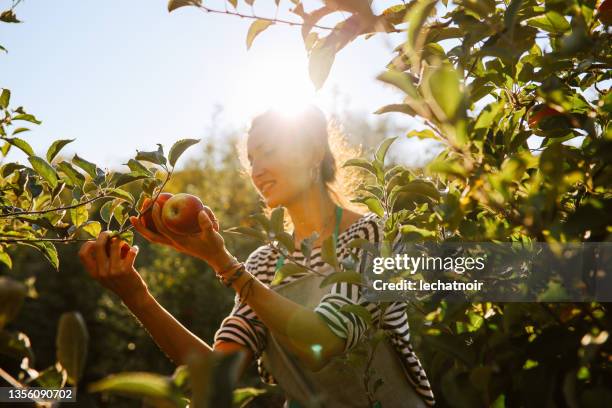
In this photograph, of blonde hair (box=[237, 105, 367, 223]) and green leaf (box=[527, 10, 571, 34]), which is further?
blonde hair (box=[237, 105, 367, 223])

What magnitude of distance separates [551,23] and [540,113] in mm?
179

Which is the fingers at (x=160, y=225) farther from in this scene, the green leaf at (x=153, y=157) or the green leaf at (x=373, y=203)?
the green leaf at (x=373, y=203)

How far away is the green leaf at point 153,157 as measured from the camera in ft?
4.41

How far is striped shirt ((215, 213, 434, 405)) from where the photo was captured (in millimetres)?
1343

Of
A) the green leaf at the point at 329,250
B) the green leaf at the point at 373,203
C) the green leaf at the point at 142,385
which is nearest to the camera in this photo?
the green leaf at the point at 142,385

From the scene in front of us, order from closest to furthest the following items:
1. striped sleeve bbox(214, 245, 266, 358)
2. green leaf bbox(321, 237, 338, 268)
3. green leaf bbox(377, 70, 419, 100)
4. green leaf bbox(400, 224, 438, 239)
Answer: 1. green leaf bbox(377, 70, 419, 100)
2. green leaf bbox(321, 237, 338, 268)
3. green leaf bbox(400, 224, 438, 239)
4. striped sleeve bbox(214, 245, 266, 358)

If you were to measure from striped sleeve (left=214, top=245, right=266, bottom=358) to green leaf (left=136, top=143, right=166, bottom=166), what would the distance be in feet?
2.25

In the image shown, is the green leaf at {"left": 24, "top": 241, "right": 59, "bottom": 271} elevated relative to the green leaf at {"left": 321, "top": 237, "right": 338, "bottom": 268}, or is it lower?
elevated

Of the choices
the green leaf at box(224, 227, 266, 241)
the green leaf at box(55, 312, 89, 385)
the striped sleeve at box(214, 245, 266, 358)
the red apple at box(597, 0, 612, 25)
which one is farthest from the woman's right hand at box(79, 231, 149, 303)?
the red apple at box(597, 0, 612, 25)

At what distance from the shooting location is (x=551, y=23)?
1179mm

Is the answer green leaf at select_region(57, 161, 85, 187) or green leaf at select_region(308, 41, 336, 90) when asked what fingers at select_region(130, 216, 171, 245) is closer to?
green leaf at select_region(57, 161, 85, 187)

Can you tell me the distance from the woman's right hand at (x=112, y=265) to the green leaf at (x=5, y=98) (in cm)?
46

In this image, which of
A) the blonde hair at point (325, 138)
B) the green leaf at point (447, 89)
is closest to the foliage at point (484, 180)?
the green leaf at point (447, 89)

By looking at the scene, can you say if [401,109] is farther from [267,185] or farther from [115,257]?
[267,185]
